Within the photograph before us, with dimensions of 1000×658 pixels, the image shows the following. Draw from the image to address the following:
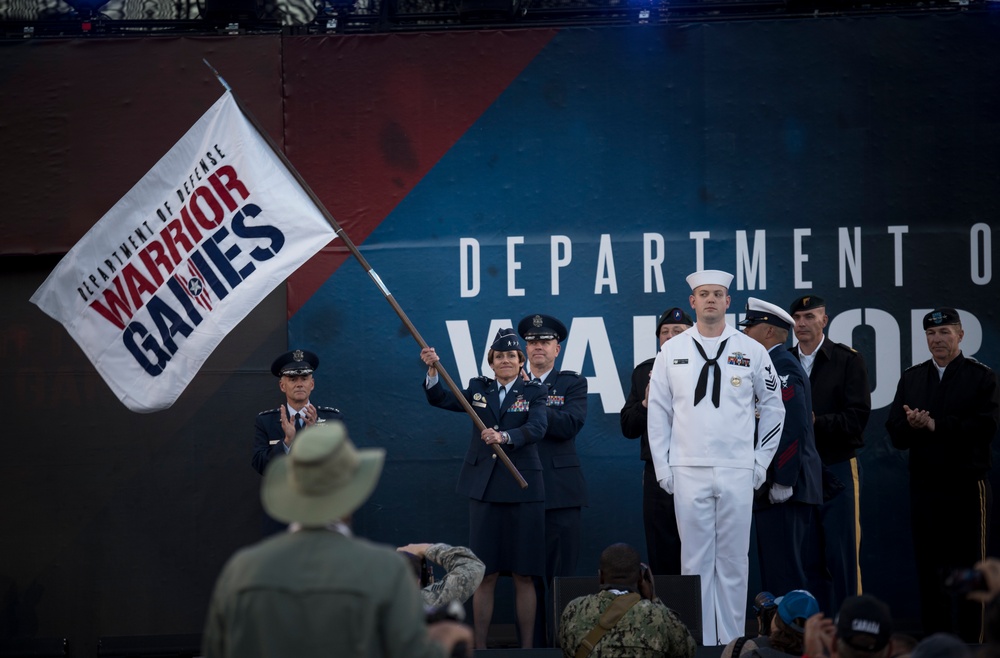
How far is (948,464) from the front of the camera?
7059 mm

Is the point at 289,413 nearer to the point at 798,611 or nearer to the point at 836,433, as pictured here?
the point at 836,433

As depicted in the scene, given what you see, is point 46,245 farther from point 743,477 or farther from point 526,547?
point 743,477

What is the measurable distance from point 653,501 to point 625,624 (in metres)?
2.76

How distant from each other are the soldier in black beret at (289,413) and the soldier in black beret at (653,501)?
1.72m

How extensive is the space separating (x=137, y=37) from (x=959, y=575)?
258 inches

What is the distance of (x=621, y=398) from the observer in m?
8.04

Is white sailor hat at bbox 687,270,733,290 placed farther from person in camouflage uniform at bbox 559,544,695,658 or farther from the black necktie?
person in camouflage uniform at bbox 559,544,695,658

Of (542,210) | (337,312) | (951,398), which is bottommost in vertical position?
(951,398)

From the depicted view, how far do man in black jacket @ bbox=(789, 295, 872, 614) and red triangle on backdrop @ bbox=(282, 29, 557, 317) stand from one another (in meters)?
2.51

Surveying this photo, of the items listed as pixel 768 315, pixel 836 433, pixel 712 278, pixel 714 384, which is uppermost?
pixel 712 278

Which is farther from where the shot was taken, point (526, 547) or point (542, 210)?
point (542, 210)

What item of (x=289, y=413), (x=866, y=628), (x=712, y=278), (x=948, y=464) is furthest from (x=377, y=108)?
(x=866, y=628)

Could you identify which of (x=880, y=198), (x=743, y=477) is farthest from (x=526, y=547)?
(x=880, y=198)

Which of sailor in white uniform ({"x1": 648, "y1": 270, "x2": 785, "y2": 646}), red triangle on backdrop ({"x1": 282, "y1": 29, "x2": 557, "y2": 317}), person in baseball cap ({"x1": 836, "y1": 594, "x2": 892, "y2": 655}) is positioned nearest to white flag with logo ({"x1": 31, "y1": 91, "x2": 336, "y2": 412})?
red triangle on backdrop ({"x1": 282, "y1": 29, "x2": 557, "y2": 317})
